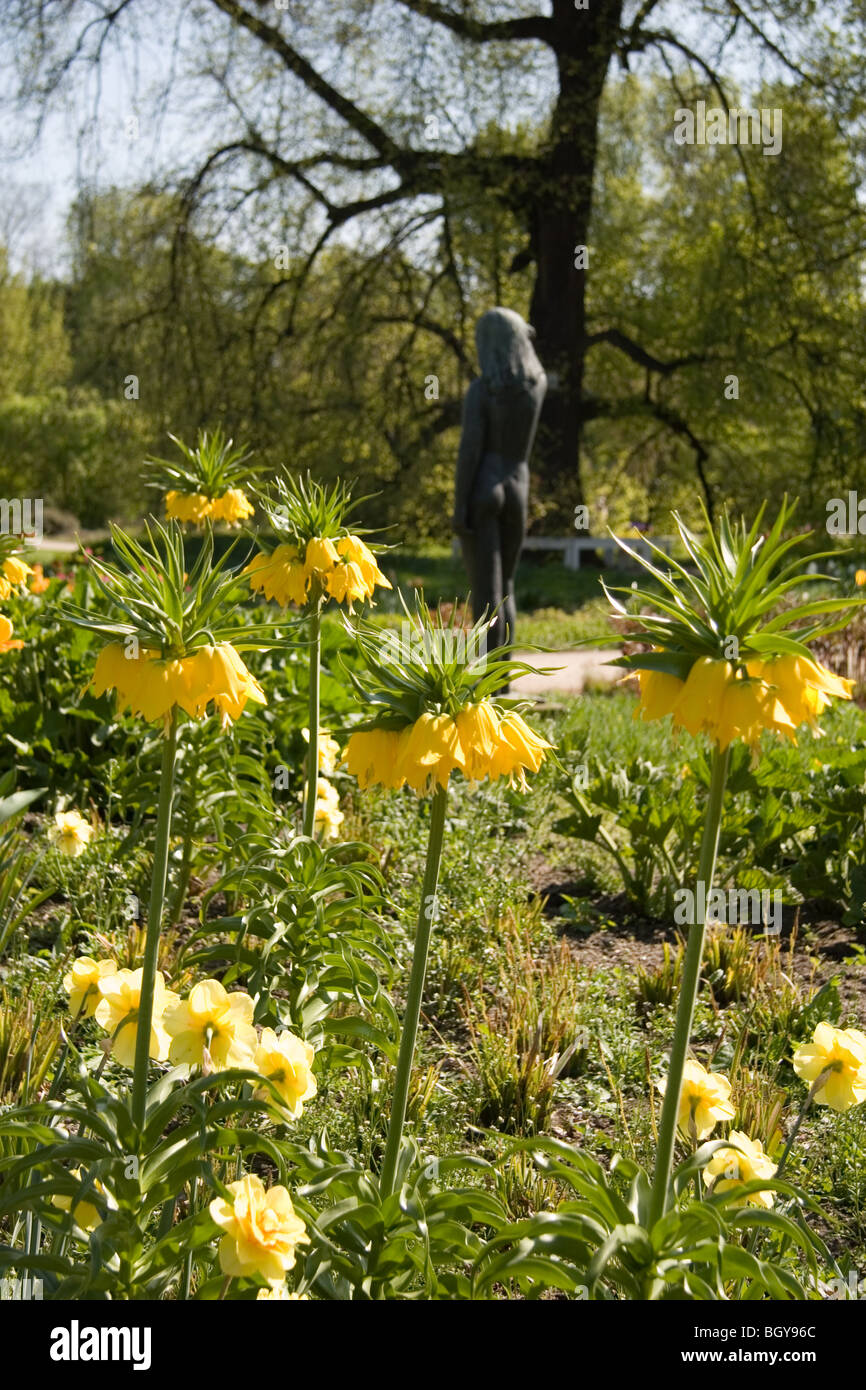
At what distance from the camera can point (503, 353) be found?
798cm

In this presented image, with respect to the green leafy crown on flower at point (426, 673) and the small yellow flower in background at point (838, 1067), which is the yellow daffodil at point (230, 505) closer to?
the green leafy crown on flower at point (426, 673)

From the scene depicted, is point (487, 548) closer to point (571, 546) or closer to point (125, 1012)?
point (125, 1012)

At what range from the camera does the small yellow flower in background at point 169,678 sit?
1.88m

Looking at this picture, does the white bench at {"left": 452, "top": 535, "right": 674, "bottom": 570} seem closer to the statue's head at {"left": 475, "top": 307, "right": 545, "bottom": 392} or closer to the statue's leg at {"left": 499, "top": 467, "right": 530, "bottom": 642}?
the statue's leg at {"left": 499, "top": 467, "right": 530, "bottom": 642}

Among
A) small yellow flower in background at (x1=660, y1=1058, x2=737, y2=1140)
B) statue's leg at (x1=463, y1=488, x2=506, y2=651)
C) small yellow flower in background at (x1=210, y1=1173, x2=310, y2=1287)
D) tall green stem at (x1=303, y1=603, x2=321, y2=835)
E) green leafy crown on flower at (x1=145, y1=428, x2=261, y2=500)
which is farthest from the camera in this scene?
statue's leg at (x1=463, y1=488, x2=506, y2=651)

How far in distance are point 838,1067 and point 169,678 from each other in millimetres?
1379

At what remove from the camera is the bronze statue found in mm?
8023

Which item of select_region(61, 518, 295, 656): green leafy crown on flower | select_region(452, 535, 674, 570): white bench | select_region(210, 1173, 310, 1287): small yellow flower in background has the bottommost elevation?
select_region(210, 1173, 310, 1287): small yellow flower in background

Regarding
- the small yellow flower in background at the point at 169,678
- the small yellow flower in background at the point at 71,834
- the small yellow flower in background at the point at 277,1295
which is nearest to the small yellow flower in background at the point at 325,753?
the small yellow flower in background at the point at 71,834

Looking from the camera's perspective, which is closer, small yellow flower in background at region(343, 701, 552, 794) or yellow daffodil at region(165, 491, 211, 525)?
small yellow flower in background at region(343, 701, 552, 794)

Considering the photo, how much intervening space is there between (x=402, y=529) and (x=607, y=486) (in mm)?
6363

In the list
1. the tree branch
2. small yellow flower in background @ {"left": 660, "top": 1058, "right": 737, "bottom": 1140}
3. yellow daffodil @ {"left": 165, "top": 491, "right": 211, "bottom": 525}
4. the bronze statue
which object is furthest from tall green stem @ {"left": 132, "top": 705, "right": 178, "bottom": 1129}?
the tree branch

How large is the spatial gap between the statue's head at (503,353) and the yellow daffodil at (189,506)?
154 inches

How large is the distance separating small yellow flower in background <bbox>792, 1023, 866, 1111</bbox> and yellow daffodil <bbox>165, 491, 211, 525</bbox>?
9.11ft
